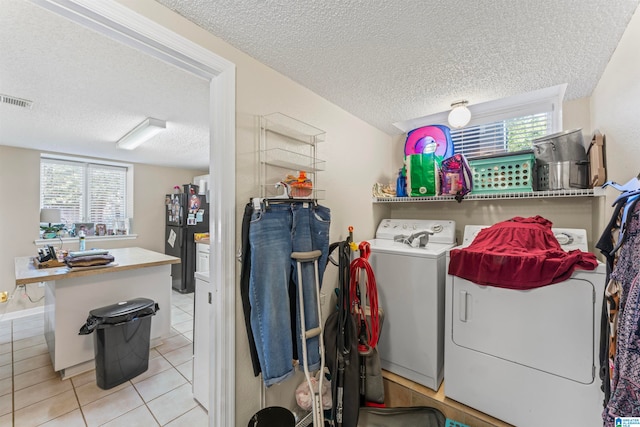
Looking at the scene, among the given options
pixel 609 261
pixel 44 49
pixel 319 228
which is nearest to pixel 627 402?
pixel 609 261

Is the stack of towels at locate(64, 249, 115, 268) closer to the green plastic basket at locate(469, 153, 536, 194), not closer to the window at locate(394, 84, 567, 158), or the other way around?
the window at locate(394, 84, 567, 158)

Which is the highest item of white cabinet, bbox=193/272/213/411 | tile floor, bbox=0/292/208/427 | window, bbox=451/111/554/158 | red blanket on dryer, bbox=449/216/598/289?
window, bbox=451/111/554/158

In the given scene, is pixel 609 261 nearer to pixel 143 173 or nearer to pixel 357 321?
pixel 357 321

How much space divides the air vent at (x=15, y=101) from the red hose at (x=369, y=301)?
9.75 feet

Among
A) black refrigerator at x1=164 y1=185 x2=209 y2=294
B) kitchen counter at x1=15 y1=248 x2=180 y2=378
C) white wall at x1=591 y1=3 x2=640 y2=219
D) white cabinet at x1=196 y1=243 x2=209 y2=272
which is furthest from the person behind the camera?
black refrigerator at x1=164 y1=185 x2=209 y2=294

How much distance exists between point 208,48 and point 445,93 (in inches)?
63.1

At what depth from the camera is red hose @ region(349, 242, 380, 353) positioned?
1.68 m

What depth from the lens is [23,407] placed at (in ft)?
6.25

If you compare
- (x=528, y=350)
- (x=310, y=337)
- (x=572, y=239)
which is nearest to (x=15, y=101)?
(x=310, y=337)

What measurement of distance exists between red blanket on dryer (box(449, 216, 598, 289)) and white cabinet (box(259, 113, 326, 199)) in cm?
108

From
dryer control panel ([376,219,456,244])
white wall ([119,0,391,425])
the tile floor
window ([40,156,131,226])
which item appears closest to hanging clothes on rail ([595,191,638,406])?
dryer control panel ([376,219,456,244])

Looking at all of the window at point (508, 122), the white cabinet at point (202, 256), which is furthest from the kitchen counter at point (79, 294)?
the window at point (508, 122)

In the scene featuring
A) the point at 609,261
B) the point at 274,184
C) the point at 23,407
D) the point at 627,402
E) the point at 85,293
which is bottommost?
the point at 23,407

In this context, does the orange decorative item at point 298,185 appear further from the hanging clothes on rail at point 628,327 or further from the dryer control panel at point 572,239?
the dryer control panel at point 572,239
